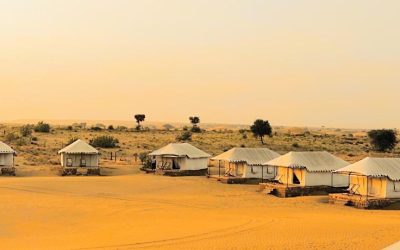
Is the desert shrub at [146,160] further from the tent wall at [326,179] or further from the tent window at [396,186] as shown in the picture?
the tent window at [396,186]

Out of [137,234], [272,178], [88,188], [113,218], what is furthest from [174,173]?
[137,234]

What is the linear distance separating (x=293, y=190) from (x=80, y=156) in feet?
63.1

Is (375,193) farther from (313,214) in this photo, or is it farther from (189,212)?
(189,212)

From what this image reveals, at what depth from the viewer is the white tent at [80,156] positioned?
45.8 m

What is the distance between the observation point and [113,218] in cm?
2473

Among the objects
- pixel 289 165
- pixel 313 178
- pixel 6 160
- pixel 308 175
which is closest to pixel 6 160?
pixel 6 160

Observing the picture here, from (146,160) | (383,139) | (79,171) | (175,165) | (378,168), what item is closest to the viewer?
(378,168)

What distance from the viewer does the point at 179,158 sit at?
1853 inches

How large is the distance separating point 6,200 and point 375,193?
19.9 m

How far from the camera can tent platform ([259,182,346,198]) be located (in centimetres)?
3512

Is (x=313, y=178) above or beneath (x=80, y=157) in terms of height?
beneath

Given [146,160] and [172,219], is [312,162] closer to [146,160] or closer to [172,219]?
[172,219]

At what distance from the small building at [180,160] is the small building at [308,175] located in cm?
1029

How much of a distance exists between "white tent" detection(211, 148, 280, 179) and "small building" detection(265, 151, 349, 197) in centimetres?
424
